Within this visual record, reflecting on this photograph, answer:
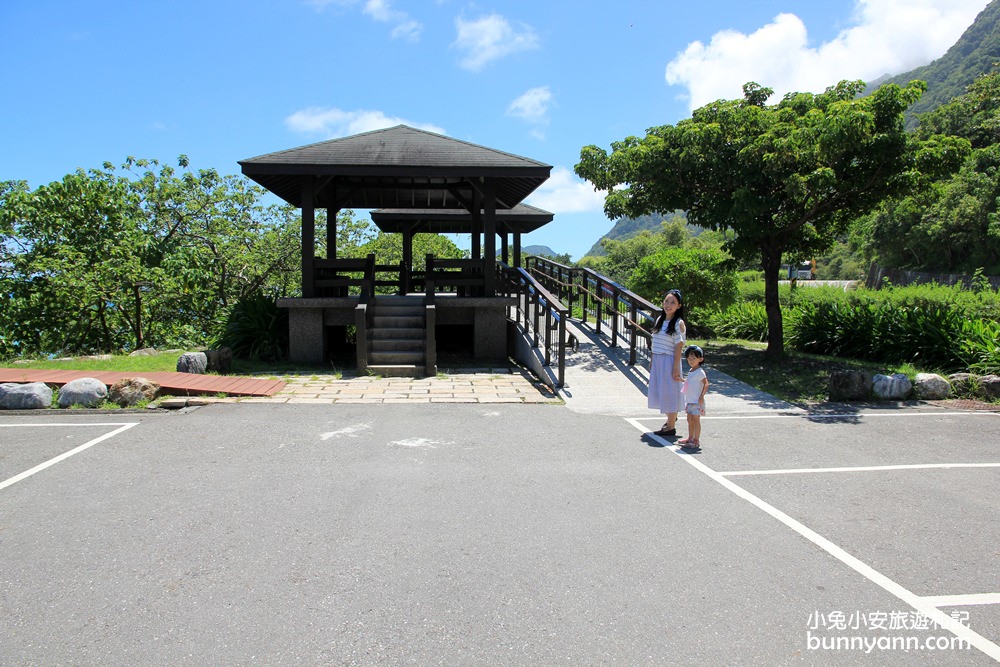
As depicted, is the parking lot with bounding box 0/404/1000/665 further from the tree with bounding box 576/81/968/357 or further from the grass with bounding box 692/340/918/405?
the tree with bounding box 576/81/968/357

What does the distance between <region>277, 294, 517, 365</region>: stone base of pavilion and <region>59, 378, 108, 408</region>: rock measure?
3994 millimetres

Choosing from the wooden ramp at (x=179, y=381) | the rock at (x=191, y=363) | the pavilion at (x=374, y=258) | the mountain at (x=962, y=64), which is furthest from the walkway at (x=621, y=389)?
the mountain at (x=962, y=64)

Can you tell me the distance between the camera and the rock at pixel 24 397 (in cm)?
796

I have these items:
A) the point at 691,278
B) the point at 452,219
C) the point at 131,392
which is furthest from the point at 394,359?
the point at 691,278

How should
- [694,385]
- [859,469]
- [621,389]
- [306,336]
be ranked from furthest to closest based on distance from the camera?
[306,336], [621,389], [694,385], [859,469]

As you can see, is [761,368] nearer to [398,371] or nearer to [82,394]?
[398,371]

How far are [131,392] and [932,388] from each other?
10831 mm

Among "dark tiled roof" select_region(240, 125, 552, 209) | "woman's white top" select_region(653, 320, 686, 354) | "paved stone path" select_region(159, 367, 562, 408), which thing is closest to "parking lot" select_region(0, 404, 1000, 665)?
"woman's white top" select_region(653, 320, 686, 354)

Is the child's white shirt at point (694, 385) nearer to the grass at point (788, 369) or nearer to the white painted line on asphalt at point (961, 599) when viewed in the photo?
the white painted line on asphalt at point (961, 599)

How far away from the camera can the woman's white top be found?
6.84 m

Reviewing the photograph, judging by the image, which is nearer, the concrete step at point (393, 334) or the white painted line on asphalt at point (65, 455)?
the white painted line on asphalt at point (65, 455)

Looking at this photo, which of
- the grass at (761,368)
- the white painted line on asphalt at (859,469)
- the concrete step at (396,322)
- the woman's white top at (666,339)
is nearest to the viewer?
the white painted line on asphalt at (859,469)

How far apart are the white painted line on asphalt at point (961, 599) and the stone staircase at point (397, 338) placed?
8.41m

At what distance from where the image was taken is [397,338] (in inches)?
474
